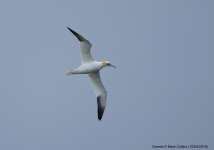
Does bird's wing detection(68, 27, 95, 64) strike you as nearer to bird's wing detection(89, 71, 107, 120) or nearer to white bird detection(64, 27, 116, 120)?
white bird detection(64, 27, 116, 120)

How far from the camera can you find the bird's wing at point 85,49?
1652 cm

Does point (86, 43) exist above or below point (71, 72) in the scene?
above

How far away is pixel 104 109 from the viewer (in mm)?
18547

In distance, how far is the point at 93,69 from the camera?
1755 centimetres

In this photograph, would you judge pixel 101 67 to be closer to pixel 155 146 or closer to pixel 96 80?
pixel 96 80

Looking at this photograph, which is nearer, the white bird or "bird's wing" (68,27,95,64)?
"bird's wing" (68,27,95,64)

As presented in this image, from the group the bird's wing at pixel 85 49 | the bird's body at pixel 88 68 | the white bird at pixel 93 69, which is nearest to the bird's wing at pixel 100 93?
the white bird at pixel 93 69

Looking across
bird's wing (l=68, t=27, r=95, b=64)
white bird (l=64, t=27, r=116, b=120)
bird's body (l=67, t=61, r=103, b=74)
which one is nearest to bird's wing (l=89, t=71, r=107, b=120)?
white bird (l=64, t=27, r=116, b=120)

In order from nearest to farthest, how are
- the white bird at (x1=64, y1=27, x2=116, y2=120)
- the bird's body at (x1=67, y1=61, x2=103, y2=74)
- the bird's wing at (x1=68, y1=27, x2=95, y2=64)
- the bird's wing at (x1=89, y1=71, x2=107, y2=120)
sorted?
the bird's wing at (x1=68, y1=27, x2=95, y2=64) < the white bird at (x1=64, y1=27, x2=116, y2=120) < the bird's body at (x1=67, y1=61, x2=103, y2=74) < the bird's wing at (x1=89, y1=71, x2=107, y2=120)

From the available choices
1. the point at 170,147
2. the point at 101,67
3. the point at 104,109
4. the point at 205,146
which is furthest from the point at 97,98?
the point at 205,146

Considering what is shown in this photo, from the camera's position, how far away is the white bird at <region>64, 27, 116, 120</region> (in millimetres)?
16828

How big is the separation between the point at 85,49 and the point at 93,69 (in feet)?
4.12

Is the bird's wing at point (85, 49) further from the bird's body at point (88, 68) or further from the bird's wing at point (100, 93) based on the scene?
the bird's wing at point (100, 93)

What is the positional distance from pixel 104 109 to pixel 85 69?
277cm
